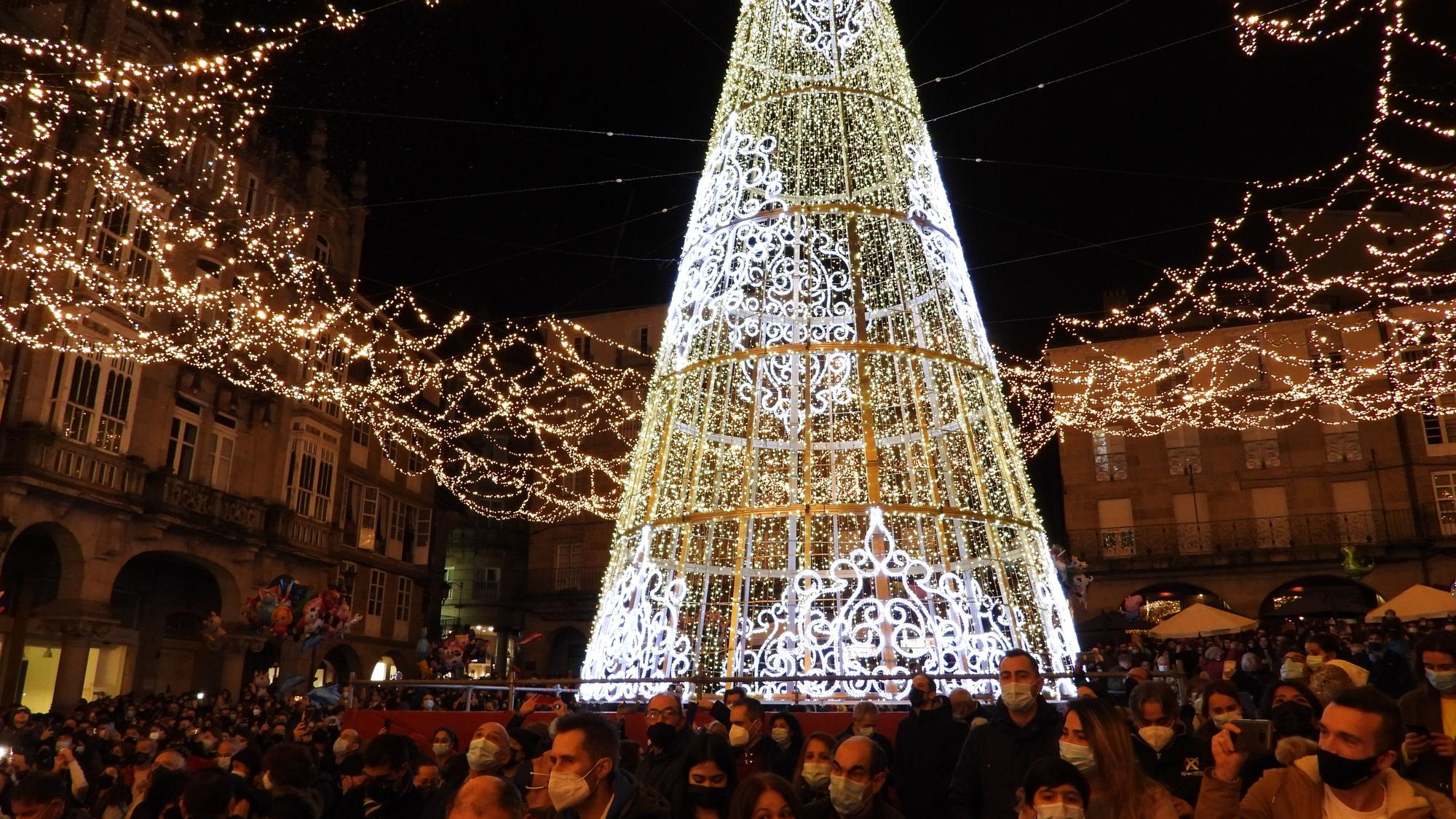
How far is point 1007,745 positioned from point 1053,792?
1.39 m

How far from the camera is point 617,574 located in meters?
9.07

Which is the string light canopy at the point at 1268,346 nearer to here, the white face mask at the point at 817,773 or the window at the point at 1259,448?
the window at the point at 1259,448

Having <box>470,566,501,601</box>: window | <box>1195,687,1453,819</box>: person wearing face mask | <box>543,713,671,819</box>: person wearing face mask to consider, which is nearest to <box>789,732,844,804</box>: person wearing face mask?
<box>543,713,671,819</box>: person wearing face mask

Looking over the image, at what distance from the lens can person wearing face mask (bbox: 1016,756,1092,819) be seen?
3158 mm

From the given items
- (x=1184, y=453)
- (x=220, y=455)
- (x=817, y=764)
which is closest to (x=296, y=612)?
(x=220, y=455)

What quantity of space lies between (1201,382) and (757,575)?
2499cm

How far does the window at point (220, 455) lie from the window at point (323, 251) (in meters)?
5.38

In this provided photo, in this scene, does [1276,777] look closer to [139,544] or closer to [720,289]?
[720,289]

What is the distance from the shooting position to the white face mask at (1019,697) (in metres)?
4.58

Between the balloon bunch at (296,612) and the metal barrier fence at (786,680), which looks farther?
the balloon bunch at (296,612)

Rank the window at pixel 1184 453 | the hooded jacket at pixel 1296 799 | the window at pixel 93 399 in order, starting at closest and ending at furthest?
the hooded jacket at pixel 1296 799 < the window at pixel 93 399 < the window at pixel 1184 453

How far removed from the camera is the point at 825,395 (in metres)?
9.95

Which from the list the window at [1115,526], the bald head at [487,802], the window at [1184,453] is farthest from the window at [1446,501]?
the bald head at [487,802]

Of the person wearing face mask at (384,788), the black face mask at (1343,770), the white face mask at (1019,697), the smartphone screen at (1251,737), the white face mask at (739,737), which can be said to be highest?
the white face mask at (1019,697)
